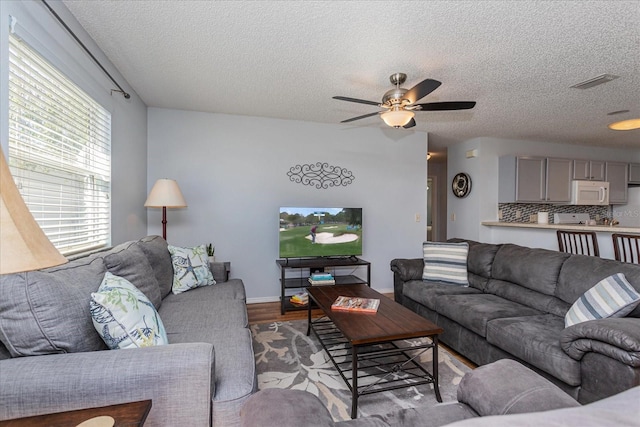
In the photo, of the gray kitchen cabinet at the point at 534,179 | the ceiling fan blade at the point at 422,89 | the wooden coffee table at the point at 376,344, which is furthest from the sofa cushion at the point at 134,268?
the gray kitchen cabinet at the point at 534,179

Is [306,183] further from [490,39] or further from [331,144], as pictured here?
[490,39]

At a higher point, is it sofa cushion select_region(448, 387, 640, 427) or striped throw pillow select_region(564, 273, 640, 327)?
sofa cushion select_region(448, 387, 640, 427)

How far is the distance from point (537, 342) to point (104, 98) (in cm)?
362

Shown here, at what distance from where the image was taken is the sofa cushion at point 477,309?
2.36 metres

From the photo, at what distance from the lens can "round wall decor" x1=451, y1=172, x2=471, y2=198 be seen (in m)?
5.22

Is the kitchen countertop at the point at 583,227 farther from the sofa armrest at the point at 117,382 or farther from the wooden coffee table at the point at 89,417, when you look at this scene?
the wooden coffee table at the point at 89,417

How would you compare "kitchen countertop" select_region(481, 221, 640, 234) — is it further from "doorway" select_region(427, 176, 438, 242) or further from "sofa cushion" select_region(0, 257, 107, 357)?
"sofa cushion" select_region(0, 257, 107, 357)

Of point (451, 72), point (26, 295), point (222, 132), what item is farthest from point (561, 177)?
point (26, 295)

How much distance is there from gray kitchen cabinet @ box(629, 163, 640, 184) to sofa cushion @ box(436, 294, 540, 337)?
16.8 ft

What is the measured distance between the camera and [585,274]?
2.31m

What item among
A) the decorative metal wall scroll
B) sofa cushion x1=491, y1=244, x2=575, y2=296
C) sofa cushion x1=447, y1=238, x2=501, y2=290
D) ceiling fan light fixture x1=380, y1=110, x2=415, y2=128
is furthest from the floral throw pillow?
sofa cushion x1=491, y1=244, x2=575, y2=296

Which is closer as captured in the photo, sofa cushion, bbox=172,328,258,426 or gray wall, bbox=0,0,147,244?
sofa cushion, bbox=172,328,258,426

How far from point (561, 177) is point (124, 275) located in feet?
20.3

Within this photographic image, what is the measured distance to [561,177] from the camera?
512cm
